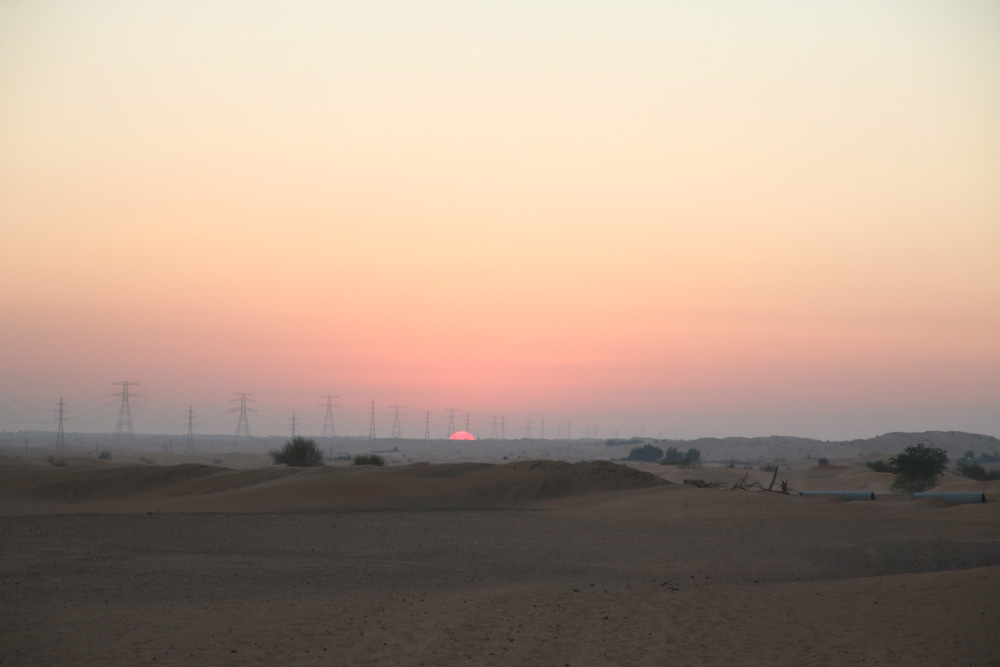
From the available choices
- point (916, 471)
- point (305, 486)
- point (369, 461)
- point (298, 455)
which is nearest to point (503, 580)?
point (305, 486)

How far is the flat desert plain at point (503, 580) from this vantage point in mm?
14477

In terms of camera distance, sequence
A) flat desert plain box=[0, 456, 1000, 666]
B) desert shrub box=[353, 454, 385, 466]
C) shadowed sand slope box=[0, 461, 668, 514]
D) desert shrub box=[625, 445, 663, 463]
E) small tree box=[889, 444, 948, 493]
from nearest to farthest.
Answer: flat desert plain box=[0, 456, 1000, 666] → shadowed sand slope box=[0, 461, 668, 514] → small tree box=[889, 444, 948, 493] → desert shrub box=[353, 454, 385, 466] → desert shrub box=[625, 445, 663, 463]

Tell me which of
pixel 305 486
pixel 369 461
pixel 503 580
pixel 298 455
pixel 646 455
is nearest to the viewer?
pixel 503 580

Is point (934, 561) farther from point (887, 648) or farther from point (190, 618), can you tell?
point (190, 618)

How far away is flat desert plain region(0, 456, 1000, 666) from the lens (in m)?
14.5

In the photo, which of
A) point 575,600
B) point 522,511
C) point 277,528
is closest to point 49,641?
point 575,600

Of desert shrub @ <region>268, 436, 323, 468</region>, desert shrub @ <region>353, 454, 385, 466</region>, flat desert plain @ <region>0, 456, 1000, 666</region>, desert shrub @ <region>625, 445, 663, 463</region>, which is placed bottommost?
desert shrub @ <region>625, 445, 663, 463</region>

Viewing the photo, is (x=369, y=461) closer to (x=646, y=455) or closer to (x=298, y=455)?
(x=298, y=455)

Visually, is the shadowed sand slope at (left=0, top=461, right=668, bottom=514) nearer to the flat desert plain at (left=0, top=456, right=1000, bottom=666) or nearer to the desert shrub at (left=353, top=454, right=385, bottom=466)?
the flat desert plain at (left=0, top=456, right=1000, bottom=666)

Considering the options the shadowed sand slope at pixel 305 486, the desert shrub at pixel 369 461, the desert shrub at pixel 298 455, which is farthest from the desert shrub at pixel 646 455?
the shadowed sand slope at pixel 305 486

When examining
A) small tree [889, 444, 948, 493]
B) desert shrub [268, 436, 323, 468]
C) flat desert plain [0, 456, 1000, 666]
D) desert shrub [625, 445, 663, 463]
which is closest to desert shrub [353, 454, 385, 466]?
desert shrub [268, 436, 323, 468]

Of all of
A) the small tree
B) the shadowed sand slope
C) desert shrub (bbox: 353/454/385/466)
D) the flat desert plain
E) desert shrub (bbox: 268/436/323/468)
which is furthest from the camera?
desert shrub (bbox: 353/454/385/466)

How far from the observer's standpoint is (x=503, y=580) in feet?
68.7

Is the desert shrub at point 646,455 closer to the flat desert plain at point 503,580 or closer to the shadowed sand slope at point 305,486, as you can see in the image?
the shadowed sand slope at point 305,486
